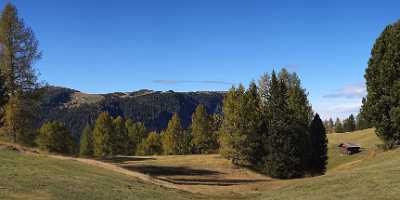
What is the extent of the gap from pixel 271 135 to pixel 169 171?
49.4 ft

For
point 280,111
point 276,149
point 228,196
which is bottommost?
point 228,196

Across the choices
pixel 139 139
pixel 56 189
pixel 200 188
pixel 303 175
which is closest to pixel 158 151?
pixel 139 139

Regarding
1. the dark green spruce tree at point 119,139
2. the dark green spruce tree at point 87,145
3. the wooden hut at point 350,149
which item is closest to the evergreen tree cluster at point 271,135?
the wooden hut at point 350,149

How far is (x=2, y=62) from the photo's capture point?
59.8 meters

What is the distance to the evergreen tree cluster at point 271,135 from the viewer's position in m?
66.5

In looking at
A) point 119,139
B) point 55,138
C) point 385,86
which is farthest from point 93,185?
point 55,138

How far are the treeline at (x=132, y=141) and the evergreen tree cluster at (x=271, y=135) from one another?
35970mm

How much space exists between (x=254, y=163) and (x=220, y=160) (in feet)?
24.6

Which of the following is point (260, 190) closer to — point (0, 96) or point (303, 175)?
point (303, 175)

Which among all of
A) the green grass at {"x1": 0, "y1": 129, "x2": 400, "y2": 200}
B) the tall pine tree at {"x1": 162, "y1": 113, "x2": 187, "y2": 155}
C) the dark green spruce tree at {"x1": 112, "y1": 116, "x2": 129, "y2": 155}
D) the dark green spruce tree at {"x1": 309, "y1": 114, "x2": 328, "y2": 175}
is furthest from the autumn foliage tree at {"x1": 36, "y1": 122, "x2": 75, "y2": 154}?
the green grass at {"x1": 0, "y1": 129, "x2": 400, "y2": 200}

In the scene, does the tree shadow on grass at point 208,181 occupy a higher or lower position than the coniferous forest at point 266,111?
lower

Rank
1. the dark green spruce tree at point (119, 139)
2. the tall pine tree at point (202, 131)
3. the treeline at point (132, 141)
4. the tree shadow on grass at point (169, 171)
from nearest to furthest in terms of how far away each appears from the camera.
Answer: the tree shadow on grass at point (169, 171) → the tall pine tree at point (202, 131) → the treeline at point (132, 141) → the dark green spruce tree at point (119, 139)

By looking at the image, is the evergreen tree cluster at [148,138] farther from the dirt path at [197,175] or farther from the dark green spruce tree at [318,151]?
the dark green spruce tree at [318,151]

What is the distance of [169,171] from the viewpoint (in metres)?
66.8
